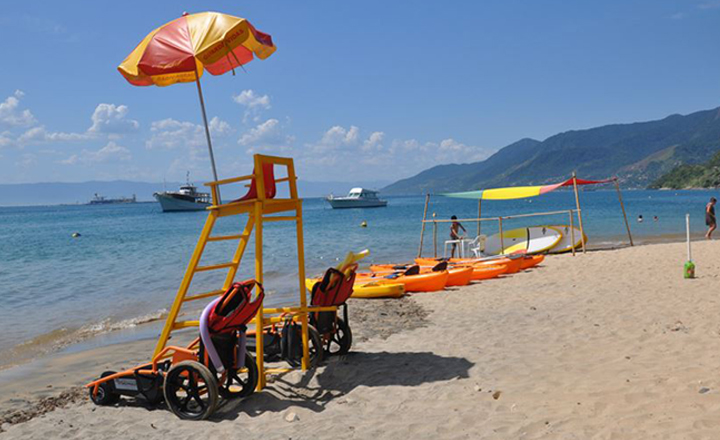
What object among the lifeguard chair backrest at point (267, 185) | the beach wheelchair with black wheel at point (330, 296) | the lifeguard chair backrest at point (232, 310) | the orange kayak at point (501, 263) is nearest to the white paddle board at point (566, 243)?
the orange kayak at point (501, 263)

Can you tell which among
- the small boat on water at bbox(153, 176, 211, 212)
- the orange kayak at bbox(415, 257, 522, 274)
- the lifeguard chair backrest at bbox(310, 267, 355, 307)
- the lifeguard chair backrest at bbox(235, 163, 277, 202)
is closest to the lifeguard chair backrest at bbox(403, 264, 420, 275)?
the orange kayak at bbox(415, 257, 522, 274)

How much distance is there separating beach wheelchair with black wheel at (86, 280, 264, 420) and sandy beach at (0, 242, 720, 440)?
168mm

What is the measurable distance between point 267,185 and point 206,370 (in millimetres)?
2007

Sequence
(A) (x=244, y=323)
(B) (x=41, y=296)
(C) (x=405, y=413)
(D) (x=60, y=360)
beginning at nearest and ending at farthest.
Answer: (C) (x=405, y=413) < (A) (x=244, y=323) < (D) (x=60, y=360) < (B) (x=41, y=296)

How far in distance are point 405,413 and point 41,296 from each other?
15.3 metres

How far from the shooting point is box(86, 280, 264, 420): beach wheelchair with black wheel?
517 cm

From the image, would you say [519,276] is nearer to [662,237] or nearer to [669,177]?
[662,237]

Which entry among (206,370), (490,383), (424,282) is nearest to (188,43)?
(206,370)

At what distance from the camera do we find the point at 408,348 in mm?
7297

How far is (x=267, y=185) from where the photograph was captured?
5906 millimetres

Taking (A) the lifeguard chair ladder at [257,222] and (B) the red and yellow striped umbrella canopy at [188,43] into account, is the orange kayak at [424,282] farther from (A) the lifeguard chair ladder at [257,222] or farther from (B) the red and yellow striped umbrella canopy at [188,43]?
(B) the red and yellow striped umbrella canopy at [188,43]

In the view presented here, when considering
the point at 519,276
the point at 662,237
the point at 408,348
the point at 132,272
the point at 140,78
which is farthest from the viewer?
the point at 662,237

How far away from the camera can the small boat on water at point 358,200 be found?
3465 inches

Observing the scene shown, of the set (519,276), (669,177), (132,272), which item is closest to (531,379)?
(519,276)
